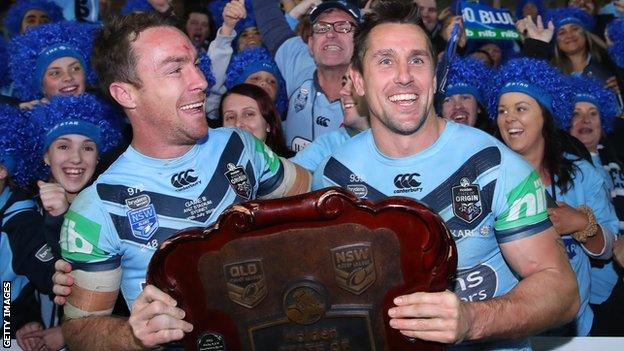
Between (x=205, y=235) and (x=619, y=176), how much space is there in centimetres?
456

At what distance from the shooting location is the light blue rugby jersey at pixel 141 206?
11.2 feet

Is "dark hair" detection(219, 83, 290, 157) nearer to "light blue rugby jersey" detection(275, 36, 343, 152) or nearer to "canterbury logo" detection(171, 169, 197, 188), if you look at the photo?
"light blue rugby jersey" detection(275, 36, 343, 152)

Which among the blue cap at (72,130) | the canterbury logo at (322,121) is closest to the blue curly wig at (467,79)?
the canterbury logo at (322,121)

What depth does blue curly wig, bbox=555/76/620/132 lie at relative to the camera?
6.80 m

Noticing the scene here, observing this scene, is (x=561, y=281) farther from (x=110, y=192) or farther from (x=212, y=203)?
(x=110, y=192)

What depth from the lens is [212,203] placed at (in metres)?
3.49

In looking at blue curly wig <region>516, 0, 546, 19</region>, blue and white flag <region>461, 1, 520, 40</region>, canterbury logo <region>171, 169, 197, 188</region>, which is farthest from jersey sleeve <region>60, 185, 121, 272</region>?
blue curly wig <region>516, 0, 546, 19</region>

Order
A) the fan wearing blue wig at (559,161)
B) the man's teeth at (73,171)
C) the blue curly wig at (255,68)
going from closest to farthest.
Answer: the fan wearing blue wig at (559,161), the man's teeth at (73,171), the blue curly wig at (255,68)

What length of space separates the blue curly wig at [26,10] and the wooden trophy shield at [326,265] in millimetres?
6034

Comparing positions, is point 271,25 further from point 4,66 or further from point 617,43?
point 617,43

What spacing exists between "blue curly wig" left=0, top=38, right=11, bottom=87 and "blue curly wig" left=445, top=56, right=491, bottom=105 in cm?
382

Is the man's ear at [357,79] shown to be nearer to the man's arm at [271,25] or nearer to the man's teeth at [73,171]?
the man's teeth at [73,171]

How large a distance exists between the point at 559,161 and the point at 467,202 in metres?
2.47

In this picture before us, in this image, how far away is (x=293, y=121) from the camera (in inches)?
251
